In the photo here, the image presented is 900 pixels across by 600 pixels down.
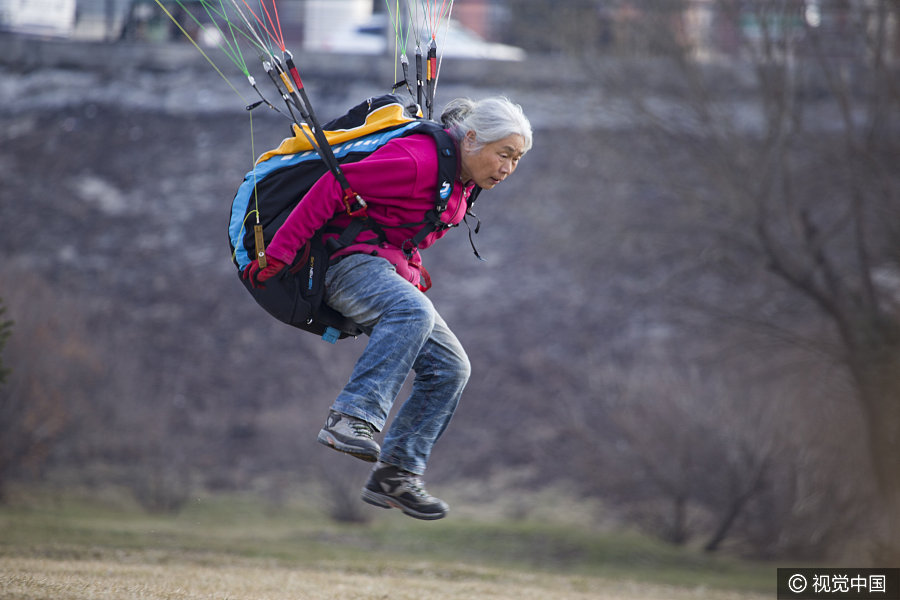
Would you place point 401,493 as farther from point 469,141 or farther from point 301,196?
point 469,141

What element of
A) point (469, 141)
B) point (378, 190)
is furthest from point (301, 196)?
point (469, 141)

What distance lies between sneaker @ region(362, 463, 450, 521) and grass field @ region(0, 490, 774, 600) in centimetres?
176

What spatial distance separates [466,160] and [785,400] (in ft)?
29.1

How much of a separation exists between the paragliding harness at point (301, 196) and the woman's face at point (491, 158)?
97 mm

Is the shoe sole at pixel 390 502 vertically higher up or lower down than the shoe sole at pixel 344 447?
lower down

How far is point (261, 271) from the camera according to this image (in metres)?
4.57

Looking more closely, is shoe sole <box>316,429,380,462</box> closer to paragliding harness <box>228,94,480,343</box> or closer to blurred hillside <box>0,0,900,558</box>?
paragliding harness <box>228,94,480,343</box>

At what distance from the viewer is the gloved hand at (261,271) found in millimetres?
4539

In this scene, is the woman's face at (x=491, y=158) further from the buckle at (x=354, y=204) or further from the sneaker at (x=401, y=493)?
the sneaker at (x=401, y=493)

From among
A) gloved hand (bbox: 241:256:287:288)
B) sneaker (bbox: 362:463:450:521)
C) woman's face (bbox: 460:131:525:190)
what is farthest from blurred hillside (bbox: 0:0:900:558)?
sneaker (bbox: 362:463:450:521)

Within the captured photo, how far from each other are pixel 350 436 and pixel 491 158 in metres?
1.47

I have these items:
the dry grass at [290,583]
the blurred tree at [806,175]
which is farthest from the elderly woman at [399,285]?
the blurred tree at [806,175]

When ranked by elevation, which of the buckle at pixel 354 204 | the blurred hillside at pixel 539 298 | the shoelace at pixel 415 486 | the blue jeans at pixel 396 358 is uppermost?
the blurred hillside at pixel 539 298

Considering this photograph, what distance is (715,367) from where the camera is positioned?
13719mm
